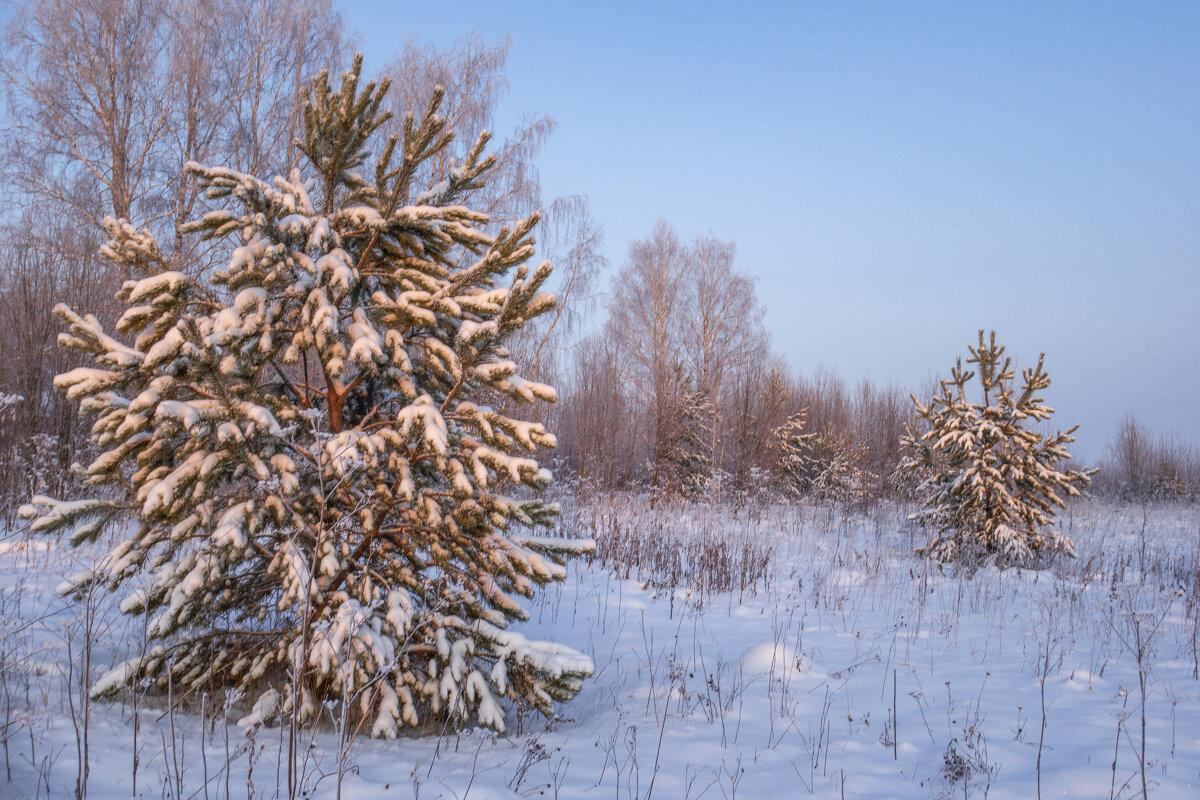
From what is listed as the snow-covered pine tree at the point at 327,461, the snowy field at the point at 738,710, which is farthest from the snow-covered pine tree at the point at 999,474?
the snow-covered pine tree at the point at 327,461

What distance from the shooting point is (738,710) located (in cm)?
398

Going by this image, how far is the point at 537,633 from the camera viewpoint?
548cm

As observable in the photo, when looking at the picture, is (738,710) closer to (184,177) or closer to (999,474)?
(999,474)

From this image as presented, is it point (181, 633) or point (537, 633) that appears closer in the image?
point (181, 633)

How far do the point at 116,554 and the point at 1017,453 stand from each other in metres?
9.97

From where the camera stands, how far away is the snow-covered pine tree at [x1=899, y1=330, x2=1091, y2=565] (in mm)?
9008

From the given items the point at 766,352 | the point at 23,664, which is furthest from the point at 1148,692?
the point at 766,352

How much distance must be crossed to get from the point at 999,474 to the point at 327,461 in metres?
8.84

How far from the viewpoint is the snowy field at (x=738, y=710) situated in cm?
278

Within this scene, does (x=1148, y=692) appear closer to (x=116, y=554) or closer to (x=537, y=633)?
(x=537, y=633)

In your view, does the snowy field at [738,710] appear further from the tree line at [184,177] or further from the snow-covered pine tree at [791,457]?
the snow-covered pine tree at [791,457]

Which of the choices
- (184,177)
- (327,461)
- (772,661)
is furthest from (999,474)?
(184,177)

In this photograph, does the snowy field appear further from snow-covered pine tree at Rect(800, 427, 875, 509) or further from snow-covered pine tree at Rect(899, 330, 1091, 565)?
snow-covered pine tree at Rect(800, 427, 875, 509)

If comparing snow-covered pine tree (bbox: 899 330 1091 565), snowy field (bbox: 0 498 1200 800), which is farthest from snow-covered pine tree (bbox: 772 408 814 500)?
snowy field (bbox: 0 498 1200 800)
